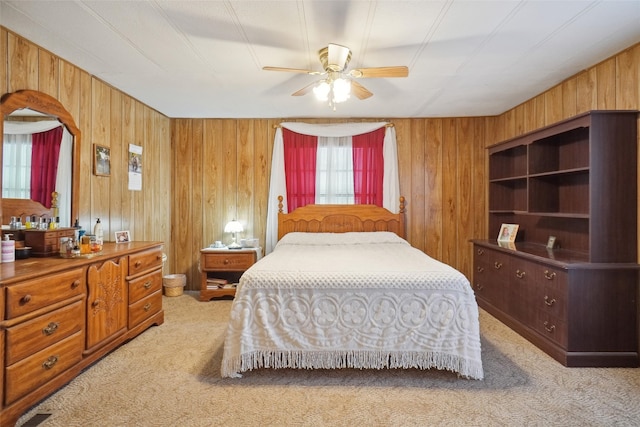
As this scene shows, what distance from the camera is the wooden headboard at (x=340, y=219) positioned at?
14.6 ft

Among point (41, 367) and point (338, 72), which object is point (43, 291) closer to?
point (41, 367)

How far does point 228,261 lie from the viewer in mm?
4199

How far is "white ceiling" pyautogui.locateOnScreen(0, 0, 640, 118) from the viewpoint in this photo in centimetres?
206

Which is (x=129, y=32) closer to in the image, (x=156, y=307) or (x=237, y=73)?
(x=237, y=73)

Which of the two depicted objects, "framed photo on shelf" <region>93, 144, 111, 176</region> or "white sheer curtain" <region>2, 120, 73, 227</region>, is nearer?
"white sheer curtain" <region>2, 120, 73, 227</region>

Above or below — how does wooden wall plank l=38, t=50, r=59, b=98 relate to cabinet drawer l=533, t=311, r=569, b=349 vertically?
above

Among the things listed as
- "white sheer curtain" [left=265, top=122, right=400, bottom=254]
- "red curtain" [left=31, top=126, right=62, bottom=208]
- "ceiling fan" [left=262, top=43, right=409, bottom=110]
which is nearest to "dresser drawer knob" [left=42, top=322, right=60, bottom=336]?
"red curtain" [left=31, top=126, right=62, bottom=208]

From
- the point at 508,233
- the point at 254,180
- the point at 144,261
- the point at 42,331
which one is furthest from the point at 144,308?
the point at 508,233

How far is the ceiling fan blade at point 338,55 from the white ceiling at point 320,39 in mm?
149

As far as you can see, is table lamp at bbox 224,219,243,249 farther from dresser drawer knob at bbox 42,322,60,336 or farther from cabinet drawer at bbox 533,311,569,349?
cabinet drawer at bbox 533,311,569,349

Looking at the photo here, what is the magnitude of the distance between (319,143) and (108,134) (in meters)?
2.43

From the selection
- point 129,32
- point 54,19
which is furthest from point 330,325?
point 54,19

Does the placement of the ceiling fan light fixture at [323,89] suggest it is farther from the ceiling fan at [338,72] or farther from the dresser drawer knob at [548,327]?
the dresser drawer knob at [548,327]

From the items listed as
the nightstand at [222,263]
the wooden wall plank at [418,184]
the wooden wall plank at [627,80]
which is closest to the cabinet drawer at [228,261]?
the nightstand at [222,263]
